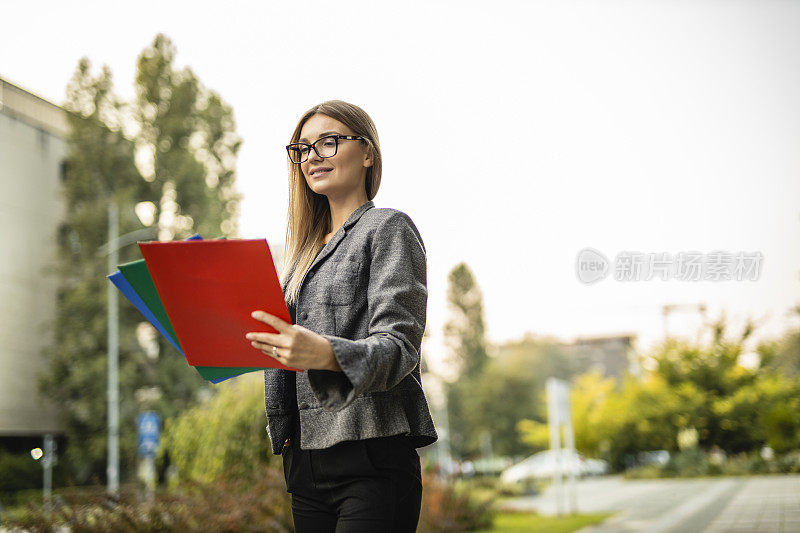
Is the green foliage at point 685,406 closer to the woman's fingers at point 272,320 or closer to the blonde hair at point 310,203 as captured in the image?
the blonde hair at point 310,203

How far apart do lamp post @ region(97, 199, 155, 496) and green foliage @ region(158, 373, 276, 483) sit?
12.2 metres

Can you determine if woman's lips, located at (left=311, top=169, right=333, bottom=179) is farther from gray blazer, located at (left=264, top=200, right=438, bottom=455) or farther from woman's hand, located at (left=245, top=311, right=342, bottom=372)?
woman's hand, located at (left=245, top=311, right=342, bottom=372)

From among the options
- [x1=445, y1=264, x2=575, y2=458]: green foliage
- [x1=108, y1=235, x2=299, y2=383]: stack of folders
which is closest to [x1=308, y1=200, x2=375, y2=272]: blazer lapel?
[x1=108, y1=235, x2=299, y2=383]: stack of folders

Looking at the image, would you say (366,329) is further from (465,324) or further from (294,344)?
(465,324)

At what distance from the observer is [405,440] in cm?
159

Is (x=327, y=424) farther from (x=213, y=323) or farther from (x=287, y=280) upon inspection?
(x=287, y=280)

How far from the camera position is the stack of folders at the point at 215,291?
129 centimetres

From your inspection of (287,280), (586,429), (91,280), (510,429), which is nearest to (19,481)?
(91,280)

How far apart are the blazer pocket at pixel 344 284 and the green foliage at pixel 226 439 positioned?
682cm

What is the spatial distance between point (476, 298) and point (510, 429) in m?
8.56

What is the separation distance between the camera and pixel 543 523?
12.1 m

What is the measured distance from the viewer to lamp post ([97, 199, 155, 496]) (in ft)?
70.3

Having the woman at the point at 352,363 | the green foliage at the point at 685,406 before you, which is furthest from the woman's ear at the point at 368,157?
the green foliage at the point at 685,406

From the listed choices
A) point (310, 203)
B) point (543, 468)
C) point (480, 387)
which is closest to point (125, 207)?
point (543, 468)
